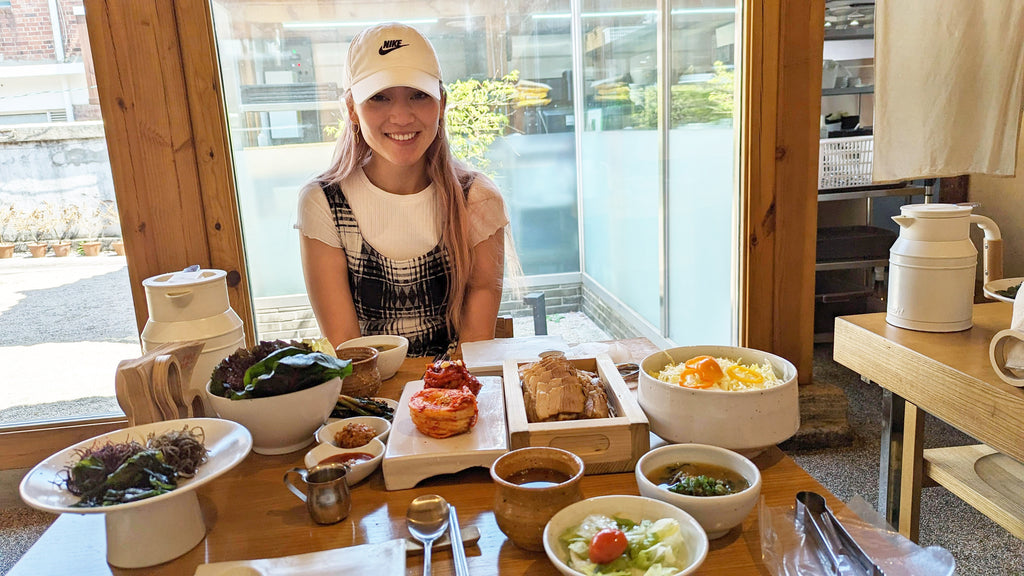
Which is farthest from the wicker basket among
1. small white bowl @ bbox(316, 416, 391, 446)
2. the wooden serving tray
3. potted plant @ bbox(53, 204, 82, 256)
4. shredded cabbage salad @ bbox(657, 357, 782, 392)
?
potted plant @ bbox(53, 204, 82, 256)

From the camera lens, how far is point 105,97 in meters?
2.11

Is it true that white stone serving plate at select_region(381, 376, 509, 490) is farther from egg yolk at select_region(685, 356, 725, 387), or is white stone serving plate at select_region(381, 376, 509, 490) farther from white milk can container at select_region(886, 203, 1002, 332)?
white milk can container at select_region(886, 203, 1002, 332)

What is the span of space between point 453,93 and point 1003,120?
2.06m

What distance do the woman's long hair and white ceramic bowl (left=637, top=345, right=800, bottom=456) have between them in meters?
1.08

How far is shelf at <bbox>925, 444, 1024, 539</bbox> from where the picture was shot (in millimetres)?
1446

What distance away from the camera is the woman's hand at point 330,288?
6.48ft

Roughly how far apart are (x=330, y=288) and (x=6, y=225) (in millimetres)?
→ 1366

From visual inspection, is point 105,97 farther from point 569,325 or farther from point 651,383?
point 569,325

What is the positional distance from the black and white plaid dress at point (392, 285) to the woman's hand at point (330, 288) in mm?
49

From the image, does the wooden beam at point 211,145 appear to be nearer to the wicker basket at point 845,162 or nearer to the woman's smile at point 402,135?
the woman's smile at point 402,135

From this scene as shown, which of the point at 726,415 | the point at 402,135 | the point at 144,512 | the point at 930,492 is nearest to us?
the point at 144,512

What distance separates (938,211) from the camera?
1482mm

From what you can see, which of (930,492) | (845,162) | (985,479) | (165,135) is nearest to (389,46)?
(165,135)

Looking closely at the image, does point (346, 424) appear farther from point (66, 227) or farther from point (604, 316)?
point (604, 316)
